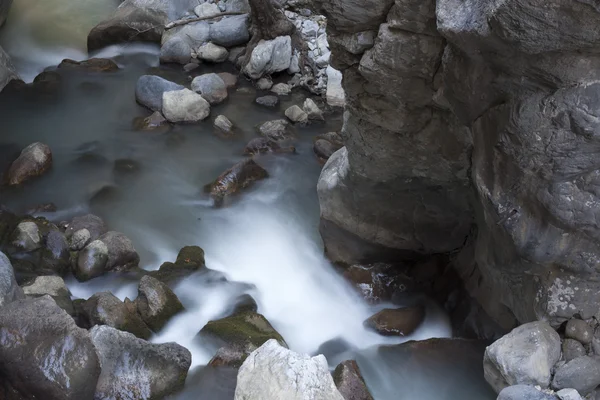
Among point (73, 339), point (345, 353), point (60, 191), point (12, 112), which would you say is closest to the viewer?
point (73, 339)

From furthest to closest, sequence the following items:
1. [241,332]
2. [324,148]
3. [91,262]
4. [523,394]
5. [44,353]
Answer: [324,148] < [91,262] < [241,332] < [44,353] < [523,394]

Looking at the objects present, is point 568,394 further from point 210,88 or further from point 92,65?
point 92,65

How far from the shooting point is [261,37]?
9.84 meters

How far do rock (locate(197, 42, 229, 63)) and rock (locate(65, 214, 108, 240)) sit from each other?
13.7 ft

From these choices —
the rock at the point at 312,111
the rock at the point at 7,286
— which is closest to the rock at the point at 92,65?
the rock at the point at 312,111

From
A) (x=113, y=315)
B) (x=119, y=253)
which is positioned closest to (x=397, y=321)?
(x=113, y=315)

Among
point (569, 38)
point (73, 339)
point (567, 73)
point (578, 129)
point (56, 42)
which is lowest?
point (56, 42)

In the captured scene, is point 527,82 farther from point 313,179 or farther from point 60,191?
point 60,191

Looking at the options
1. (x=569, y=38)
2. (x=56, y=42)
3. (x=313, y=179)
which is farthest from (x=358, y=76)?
(x=56, y=42)

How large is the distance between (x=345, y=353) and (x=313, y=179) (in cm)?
299

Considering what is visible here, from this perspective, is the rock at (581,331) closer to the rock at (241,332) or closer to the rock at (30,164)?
the rock at (241,332)

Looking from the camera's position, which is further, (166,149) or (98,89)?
(98,89)

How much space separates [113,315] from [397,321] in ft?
7.36

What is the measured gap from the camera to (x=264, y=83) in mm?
9555
